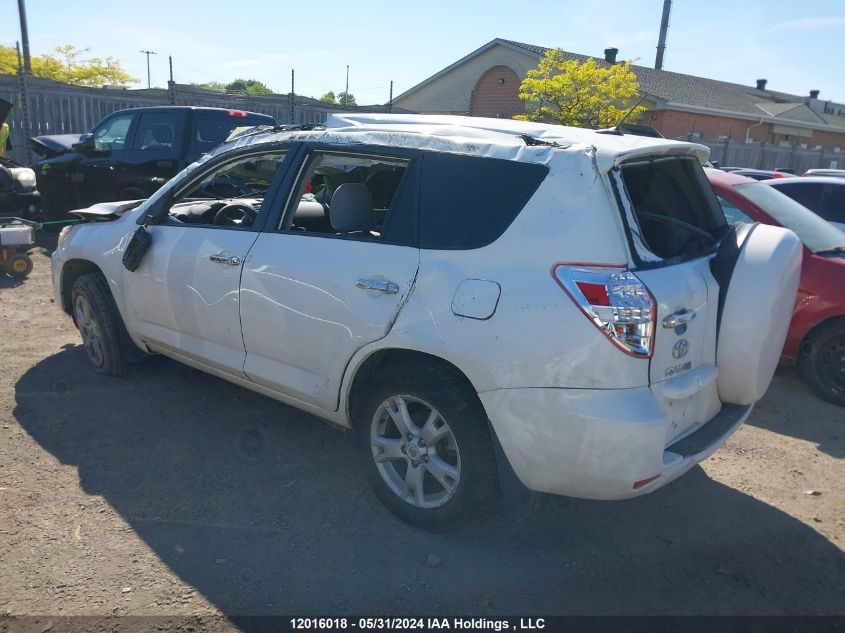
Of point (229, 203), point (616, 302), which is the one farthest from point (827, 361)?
point (229, 203)

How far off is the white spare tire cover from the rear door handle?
314 mm

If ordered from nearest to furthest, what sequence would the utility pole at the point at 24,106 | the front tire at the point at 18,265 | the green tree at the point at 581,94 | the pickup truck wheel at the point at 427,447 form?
the pickup truck wheel at the point at 427,447 < the front tire at the point at 18,265 < the utility pole at the point at 24,106 < the green tree at the point at 581,94

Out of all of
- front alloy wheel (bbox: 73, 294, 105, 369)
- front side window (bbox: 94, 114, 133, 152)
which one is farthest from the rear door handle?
front side window (bbox: 94, 114, 133, 152)

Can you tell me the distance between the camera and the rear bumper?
2.63 metres

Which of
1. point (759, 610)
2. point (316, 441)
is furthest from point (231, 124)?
point (759, 610)

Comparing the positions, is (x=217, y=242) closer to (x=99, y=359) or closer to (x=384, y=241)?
(x=384, y=241)

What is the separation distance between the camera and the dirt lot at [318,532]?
2854mm

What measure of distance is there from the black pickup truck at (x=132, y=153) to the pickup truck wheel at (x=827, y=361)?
6.83 metres

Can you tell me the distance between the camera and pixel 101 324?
4840 millimetres

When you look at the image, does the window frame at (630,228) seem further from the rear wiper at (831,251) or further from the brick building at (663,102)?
the brick building at (663,102)

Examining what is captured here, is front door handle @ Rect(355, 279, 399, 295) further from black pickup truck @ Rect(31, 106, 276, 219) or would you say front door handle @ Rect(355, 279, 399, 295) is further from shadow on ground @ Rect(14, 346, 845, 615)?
black pickup truck @ Rect(31, 106, 276, 219)

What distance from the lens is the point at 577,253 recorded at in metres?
2.73

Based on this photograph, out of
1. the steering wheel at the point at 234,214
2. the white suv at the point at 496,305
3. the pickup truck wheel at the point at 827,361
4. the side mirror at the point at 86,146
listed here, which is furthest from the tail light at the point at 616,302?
the side mirror at the point at 86,146

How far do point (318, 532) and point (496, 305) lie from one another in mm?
1437
